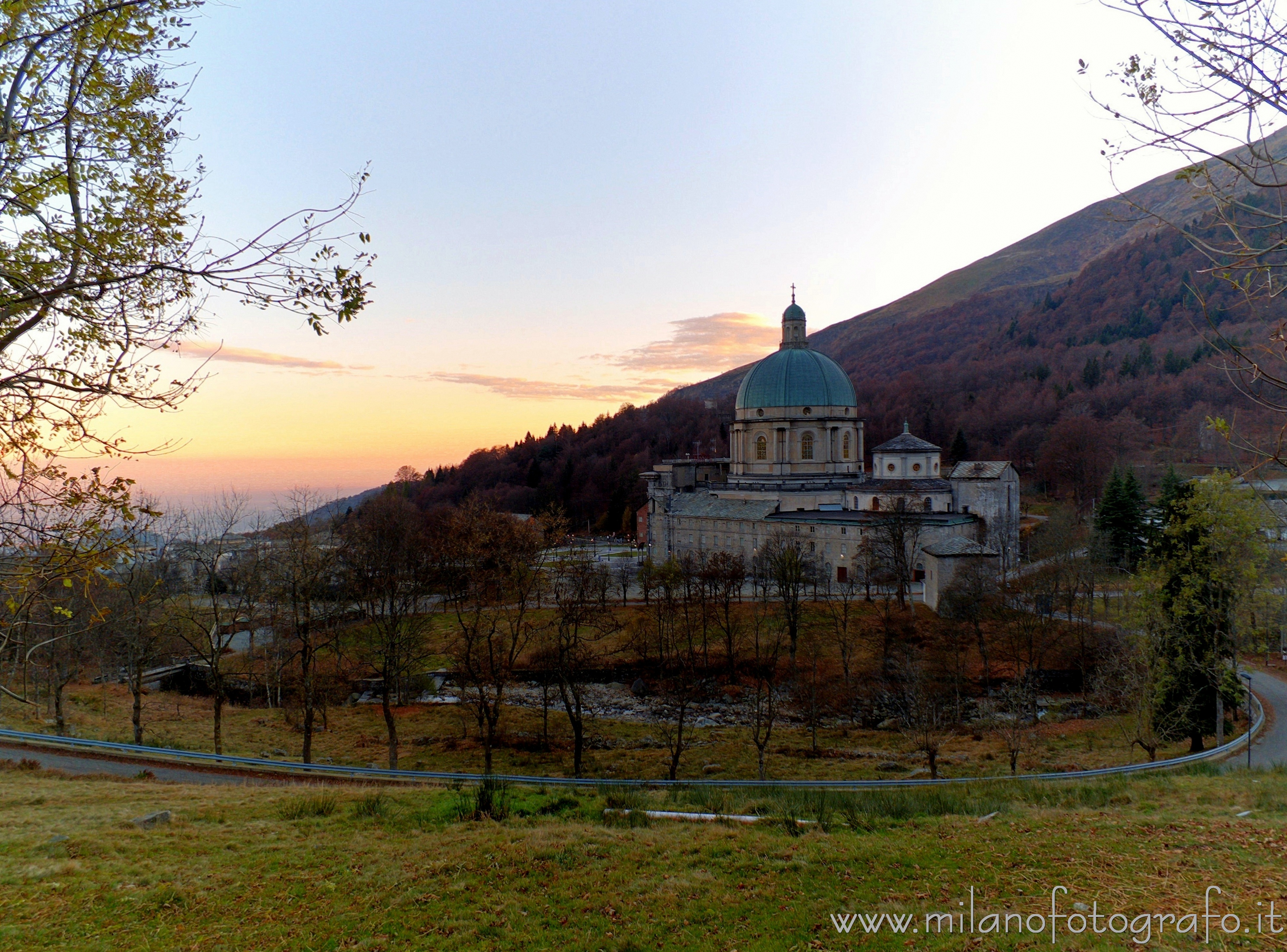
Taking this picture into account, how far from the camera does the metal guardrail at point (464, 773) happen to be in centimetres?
1692

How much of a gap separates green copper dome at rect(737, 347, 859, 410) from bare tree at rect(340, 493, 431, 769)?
31.0 metres

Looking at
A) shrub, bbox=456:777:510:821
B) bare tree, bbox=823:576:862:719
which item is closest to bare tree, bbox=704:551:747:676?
bare tree, bbox=823:576:862:719

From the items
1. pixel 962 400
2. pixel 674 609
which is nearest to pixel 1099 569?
pixel 674 609

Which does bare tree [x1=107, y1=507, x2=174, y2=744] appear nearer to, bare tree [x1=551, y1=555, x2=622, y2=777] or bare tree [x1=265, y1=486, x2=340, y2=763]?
bare tree [x1=265, y1=486, x2=340, y2=763]

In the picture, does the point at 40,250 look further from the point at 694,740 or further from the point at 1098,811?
the point at 694,740

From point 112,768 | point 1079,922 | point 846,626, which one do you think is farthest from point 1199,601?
point 112,768

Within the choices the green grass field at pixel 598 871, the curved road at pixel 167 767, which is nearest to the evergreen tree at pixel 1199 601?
the curved road at pixel 167 767

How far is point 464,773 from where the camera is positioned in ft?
65.4

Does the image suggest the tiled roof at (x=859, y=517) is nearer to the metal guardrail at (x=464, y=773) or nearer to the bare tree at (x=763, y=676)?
Result: the bare tree at (x=763, y=676)

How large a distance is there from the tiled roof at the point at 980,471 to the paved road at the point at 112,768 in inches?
1920

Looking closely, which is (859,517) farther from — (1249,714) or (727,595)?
(1249,714)

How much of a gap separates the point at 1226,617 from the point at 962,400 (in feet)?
324

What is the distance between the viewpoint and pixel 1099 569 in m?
43.8

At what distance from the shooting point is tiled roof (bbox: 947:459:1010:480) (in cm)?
5159
